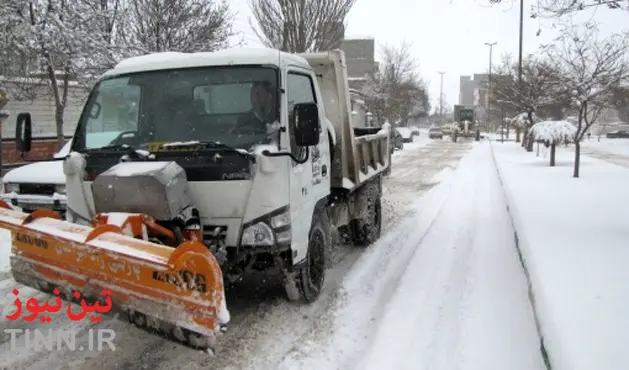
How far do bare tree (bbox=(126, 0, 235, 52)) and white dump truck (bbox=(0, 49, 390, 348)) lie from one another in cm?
1144

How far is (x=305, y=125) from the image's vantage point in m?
4.22

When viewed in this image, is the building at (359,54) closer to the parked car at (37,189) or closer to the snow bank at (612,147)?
the snow bank at (612,147)

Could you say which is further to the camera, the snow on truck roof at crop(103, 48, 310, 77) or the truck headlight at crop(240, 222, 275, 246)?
the snow on truck roof at crop(103, 48, 310, 77)

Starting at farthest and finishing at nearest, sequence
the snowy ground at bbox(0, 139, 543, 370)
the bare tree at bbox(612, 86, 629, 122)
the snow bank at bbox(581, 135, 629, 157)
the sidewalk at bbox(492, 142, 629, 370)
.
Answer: the snow bank at bbox(581, 135, 629, 157) < the bare tree at bbox(612, 86, 629, 122) < the snowy ground at bbox(0, 139, 543, 370) < the sidewalk at bbox(492, 142, 629, 370)

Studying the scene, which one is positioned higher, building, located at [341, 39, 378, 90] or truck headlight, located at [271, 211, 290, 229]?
building, located at [341, 39, 378, 90]

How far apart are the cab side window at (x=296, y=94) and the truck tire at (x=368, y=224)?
2.47 metres

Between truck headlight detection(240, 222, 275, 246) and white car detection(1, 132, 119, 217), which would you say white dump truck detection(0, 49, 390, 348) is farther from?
white car detection(1, 132, 119, 217)

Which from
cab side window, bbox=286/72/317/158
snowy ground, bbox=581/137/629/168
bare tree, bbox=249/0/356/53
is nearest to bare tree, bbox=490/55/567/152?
snowy ground, bbox=581/137/629/168

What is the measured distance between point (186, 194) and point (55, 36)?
407 inches

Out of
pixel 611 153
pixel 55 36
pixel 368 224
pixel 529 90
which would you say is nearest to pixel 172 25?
pixel 55 36

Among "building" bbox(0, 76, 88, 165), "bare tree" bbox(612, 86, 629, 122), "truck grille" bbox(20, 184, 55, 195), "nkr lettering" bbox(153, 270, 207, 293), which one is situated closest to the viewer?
"nkr lettering" bbox(153, 270, 207, 293)

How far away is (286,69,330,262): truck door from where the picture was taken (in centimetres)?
446

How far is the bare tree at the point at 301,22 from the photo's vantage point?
1869cm

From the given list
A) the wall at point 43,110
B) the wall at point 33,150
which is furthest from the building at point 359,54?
the wall at point 33,150
